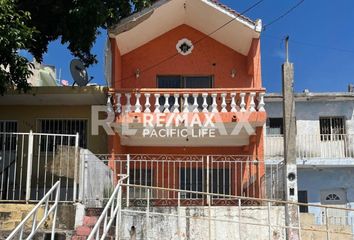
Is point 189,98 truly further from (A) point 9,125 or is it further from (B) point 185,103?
(A) point 9,125

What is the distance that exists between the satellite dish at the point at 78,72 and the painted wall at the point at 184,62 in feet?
5.35

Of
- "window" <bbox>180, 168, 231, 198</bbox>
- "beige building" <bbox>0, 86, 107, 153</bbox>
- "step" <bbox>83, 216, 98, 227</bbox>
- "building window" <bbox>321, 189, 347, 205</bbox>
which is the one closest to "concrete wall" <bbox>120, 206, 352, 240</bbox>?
"step" <bbox>83, 216, 98, 227</bbox>

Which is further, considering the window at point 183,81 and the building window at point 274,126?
the building window at point 274,126

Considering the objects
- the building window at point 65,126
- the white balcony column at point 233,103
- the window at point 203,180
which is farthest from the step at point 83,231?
the building window at point 65,126

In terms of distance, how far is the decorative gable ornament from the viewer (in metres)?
15.6

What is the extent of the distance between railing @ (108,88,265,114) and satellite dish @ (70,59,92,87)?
1.14 meters

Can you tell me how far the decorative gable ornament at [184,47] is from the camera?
51.3 feet

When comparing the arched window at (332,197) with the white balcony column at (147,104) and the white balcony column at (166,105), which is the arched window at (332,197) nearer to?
the white balcony column at (166,105)

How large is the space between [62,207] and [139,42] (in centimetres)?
723

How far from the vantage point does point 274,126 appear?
2184 cm

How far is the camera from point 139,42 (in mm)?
15375

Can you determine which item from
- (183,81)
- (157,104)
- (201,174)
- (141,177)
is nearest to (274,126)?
(183,81)

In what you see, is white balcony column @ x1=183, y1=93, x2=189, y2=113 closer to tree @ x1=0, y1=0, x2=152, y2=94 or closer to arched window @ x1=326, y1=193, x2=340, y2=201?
tree @ x1=0, y1=0, x2=152, y2=94

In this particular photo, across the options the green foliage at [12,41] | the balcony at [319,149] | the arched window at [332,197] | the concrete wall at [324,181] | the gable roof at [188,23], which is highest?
the gable roof at [188,23]
